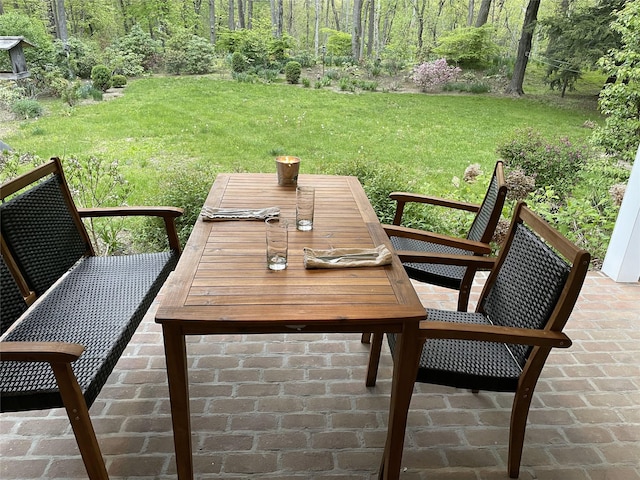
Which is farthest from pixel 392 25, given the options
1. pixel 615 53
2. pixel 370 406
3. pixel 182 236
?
pixel 370 406

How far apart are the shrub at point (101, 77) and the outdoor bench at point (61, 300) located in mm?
2265

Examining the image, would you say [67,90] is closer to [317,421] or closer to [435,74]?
[317,421]

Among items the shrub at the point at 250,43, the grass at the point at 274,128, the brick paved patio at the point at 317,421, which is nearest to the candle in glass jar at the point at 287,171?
the brick paved patio at the point at 317,421

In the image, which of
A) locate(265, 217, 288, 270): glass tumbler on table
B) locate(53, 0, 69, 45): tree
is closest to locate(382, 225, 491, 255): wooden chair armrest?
locate(265, 217, 288, 270): glass tumbler on table

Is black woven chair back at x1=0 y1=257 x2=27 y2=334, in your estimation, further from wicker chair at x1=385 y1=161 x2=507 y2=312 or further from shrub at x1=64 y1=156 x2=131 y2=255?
shrub at x1=64 y1=156 x2=131 y2=255

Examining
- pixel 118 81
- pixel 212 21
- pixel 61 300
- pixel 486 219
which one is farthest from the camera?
pixel 212 21

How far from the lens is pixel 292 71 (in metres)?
4.89

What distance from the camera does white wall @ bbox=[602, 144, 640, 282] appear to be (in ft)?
8.95

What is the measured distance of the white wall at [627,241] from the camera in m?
2.73

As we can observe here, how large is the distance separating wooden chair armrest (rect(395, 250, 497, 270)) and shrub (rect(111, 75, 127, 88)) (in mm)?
3304

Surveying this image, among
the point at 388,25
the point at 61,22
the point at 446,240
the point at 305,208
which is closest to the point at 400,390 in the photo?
the point at 305,208

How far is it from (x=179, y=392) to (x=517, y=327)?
107 centimetres

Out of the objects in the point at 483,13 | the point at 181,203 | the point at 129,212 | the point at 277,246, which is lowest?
the point at 181,203

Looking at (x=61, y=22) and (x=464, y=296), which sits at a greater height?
(x=61, y=22)
